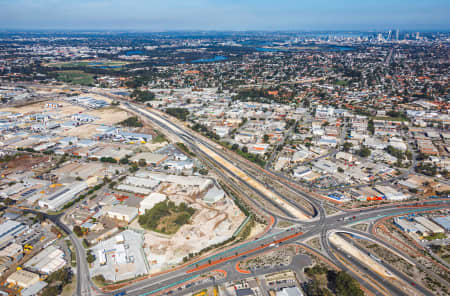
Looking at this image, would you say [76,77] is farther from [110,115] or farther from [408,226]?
[408,226]

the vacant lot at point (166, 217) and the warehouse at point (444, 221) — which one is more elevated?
the vacant lot at point (166, 217)

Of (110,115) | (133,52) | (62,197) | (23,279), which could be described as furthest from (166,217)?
(133,52)

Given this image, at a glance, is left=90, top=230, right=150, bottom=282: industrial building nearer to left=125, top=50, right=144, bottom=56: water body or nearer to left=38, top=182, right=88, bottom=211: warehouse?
left=38, top=182, right=88, bottom=211: warehouse

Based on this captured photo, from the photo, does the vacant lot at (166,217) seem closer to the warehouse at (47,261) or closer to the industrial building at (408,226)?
the warehouse at (47,261)

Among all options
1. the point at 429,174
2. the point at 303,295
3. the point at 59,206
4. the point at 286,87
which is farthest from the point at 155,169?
the point at 286,87

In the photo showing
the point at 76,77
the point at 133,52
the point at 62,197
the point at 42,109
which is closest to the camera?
the point at 62,197

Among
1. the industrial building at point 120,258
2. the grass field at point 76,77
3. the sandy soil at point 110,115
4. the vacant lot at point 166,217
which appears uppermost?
the grass field at point 76,77

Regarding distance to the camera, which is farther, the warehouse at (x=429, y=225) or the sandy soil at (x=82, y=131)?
the sandy soil at (x=82, y=131)

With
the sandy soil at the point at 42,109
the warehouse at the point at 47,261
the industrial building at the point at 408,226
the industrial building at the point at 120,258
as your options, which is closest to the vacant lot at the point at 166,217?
the industrial building at the point at 120,258
